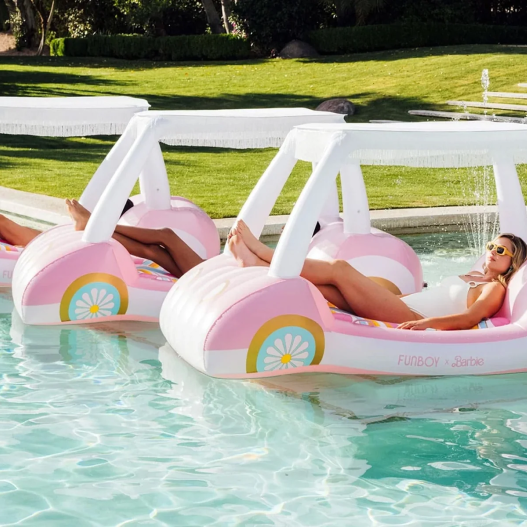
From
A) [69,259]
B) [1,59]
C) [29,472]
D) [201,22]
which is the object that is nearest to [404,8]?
[201,22]

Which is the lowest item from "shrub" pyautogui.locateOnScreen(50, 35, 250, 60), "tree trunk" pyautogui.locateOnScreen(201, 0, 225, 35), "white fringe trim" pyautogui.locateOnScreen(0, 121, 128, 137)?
"white fringe trim" pyautogui.locateOnScreen(0, 121, 128, 137)

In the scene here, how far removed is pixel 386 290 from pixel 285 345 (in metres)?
0.80

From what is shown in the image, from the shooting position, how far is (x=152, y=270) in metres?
7.00

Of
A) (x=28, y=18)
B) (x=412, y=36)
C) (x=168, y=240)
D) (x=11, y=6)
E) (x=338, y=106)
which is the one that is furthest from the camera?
(x=11, y=6)

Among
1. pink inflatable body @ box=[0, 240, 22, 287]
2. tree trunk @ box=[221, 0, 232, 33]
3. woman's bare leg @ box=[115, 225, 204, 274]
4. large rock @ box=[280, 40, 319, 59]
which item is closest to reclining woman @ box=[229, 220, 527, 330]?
woman's bare leg @ box=[115, 225, 204, 274]

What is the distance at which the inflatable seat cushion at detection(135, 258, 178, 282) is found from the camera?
22.5 feet

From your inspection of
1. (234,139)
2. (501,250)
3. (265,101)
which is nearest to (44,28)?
(265,101)

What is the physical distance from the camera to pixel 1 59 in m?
37.8

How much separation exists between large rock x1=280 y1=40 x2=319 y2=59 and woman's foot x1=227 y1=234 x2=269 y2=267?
2495cm

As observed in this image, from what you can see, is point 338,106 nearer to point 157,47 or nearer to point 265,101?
point 265,101

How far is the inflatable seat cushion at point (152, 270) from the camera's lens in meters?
6.87

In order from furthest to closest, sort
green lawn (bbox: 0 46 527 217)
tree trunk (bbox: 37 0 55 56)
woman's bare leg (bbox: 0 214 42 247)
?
tree trunk (bbox: 37 0 55 56)
green lawn (bbox: 0 46 527 217)
woman's bare leg (bbox: 0 214 42 247)

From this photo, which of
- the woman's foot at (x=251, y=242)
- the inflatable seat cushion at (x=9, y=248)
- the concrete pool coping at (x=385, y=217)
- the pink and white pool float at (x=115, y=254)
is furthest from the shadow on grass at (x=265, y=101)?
the woman's foot at (x=251, y=242)

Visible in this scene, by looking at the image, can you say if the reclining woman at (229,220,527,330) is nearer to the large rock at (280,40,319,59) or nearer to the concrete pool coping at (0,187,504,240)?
the concrete pool coping at (0,187,504,240)
